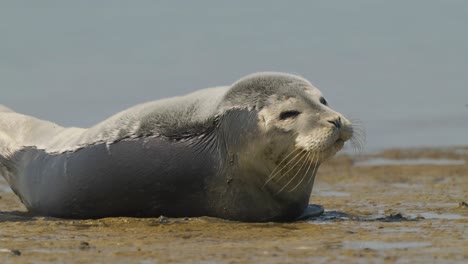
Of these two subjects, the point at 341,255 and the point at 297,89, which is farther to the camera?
the point at 297,89

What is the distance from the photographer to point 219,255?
7.21m

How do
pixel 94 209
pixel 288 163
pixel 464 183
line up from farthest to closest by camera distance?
pixel 464 183 < pixel 94 209 < pixel 288 163

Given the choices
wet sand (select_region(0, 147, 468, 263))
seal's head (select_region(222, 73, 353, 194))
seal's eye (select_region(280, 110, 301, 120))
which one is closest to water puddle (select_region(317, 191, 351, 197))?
wet sand (select_region(0, 147, 468, 263))

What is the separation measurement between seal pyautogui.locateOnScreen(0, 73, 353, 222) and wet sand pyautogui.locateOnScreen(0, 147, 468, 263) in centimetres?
21

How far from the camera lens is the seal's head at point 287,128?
901 centimetres

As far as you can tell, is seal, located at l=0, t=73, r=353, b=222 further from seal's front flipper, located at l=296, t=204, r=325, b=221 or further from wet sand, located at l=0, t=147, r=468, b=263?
wet sand, located at l=0, t=147, r=468, b=263

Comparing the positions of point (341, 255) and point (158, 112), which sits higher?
point (158, 112)

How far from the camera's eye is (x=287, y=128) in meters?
9.16

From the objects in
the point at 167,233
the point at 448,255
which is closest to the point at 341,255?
the point at 448,255

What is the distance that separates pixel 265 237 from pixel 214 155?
4.70 ft

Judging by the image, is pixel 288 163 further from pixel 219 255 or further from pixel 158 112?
pixel 219 255

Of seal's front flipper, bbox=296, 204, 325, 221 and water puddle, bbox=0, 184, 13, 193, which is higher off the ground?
water puddle, bbox=0, 184, 13, 193

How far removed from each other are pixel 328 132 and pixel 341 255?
6.63 ft

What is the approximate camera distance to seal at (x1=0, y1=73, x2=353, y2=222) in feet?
30.2
